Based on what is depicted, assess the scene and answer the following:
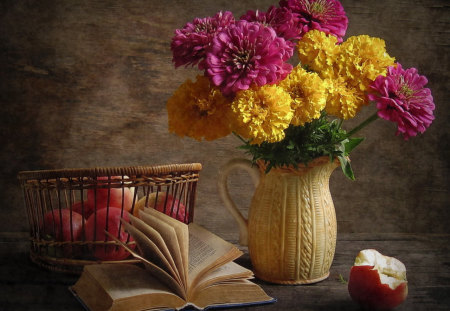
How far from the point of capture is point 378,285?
0.78 meters

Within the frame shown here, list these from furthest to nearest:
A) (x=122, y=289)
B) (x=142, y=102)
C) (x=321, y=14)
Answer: (x=142, y=102), (x=321, y=14), (x=122, y=289)

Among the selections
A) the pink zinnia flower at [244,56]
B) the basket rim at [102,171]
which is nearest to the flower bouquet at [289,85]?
the pink zinnia flower at [244,56]

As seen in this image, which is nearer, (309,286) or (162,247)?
(162,247)

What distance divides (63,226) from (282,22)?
0.58 m

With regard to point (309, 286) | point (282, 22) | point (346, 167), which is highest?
point (282, 22)

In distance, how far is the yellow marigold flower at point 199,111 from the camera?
823mm

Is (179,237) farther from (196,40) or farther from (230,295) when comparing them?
(196,40)

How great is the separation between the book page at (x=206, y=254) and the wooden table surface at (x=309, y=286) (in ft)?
0.31

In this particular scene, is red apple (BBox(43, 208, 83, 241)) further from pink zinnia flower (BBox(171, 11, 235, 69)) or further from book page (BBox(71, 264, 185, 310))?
pink zinnia flower (BBox(171, 11, 235, 69))

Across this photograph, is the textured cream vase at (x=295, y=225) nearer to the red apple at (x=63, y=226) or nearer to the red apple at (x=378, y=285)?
the red apple at (x=378, y=285)

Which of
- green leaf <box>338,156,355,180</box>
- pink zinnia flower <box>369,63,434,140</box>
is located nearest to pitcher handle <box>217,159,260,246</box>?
green leaf <box>338,156,355,180</box>

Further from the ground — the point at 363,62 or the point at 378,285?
the point at 363,62

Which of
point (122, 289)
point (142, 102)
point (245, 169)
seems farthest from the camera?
point (142, 102)

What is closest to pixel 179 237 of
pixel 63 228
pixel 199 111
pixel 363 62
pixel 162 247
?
pixel 162 247
